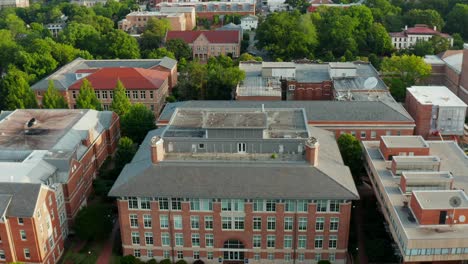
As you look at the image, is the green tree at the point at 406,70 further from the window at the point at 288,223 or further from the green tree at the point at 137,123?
the window at the point at 288,223

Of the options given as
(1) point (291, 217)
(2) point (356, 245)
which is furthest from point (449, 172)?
(1) point (291, 217)

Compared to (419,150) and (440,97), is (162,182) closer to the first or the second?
(419,150)

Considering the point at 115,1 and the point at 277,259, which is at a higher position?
the point at 115,1

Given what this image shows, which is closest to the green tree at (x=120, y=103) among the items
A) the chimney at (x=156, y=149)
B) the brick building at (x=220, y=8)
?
the chimney at (x=156, y=149)

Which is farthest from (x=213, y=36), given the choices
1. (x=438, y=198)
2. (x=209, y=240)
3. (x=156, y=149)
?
(x=438, y=198)

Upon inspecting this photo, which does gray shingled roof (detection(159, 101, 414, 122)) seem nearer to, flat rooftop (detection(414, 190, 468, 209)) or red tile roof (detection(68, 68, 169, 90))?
red tile roof (detection(68, 68, 169, 90))

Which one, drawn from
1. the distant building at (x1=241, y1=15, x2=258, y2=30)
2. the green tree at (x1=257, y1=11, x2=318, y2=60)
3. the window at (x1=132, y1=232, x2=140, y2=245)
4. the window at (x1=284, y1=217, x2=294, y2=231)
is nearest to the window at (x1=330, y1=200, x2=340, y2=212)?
the window at (x1=284, y1=217, x2=294, y2=231)
